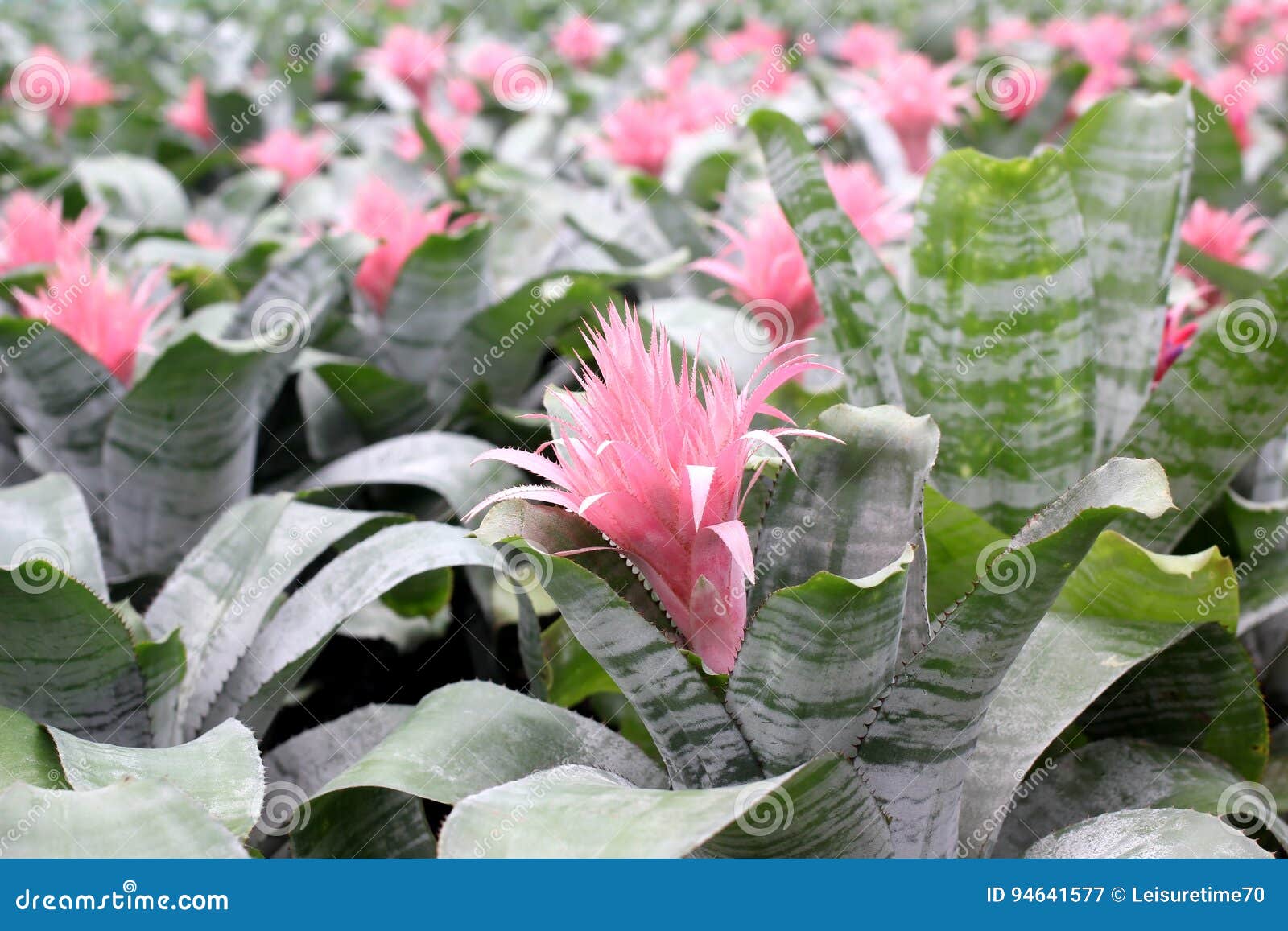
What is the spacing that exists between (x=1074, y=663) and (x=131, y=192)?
89.9 inches

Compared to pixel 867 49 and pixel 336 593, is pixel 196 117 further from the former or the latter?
pixel 336 593

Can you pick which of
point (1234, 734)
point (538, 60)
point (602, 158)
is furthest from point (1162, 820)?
point (538, 60)

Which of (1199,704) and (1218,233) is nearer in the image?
(1199,704)

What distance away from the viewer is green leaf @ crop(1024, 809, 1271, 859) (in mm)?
786

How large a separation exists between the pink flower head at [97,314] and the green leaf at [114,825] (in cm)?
76

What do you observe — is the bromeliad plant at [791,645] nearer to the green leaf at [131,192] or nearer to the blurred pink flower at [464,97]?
the green leaf at [131,192]

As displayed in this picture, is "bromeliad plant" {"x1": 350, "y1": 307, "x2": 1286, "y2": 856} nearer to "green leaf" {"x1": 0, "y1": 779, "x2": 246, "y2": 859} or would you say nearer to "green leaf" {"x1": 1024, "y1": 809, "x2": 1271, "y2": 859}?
"green leaf" {"x1": 1024, "y1": 809, "x2": 1271, "y2": 859}

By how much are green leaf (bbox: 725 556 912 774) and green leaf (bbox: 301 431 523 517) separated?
0.53 metres

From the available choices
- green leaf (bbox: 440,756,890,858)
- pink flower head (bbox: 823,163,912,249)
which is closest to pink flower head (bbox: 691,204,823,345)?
pink flower head (bbox: 823,163,912,249)

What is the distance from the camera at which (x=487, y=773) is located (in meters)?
0.85

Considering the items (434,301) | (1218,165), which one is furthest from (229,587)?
(1218,165)

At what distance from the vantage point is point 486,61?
10.7 feet

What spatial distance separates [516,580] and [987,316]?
0.55 meters

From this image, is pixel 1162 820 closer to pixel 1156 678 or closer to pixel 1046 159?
pixel 1156 678
